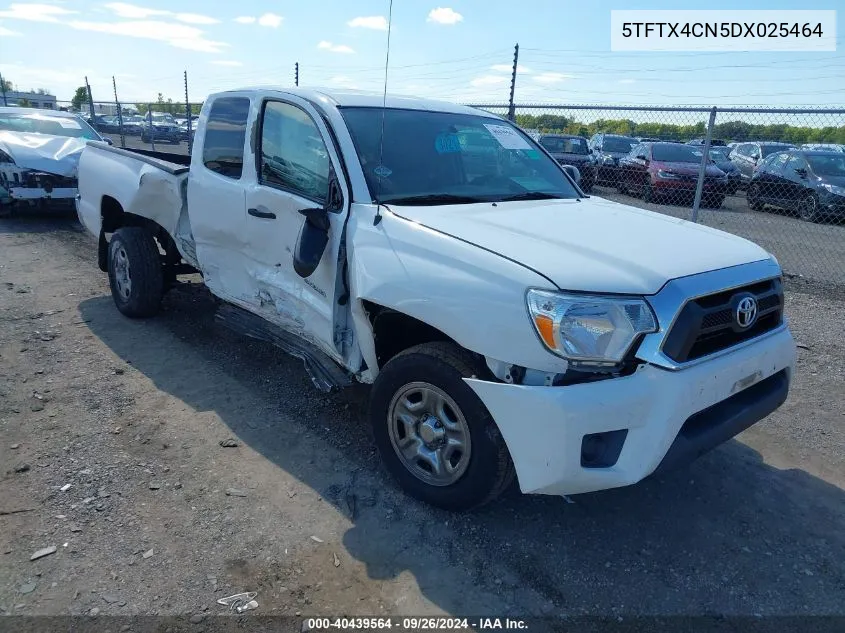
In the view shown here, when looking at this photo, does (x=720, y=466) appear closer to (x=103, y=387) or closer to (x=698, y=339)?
(x=698, y=339)

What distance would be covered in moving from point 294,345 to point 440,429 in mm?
1380

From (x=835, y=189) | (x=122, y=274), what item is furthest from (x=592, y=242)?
(x=835, y=189)

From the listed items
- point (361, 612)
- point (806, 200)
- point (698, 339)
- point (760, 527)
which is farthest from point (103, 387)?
point (806, 200)

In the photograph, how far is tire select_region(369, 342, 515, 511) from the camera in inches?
104

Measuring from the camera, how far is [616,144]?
17.7m

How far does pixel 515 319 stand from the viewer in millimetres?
2424

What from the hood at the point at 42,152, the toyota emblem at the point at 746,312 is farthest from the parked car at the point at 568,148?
the toyota emblem at the point at 746,312

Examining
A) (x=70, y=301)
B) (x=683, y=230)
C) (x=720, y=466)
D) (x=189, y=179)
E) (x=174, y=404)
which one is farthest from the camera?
(x=70, y=301)

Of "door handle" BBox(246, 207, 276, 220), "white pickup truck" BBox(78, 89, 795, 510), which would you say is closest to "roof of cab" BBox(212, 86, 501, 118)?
"white pickup truck" BBox(78, 89, 795, 510)

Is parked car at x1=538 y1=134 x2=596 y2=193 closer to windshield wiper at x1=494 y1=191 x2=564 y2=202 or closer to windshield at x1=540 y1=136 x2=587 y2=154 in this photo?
windshield at x1=540 y1=136 x2=587 y2=154

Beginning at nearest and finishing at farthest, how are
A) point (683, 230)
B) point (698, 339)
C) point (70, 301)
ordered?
point (698, 339), point (683, 230), point (70, 301)

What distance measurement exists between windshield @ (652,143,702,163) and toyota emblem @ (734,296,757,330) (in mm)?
10933

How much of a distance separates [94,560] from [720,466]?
10.4 ft

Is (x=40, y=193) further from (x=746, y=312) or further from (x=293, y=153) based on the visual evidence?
(x=746, y=312)
